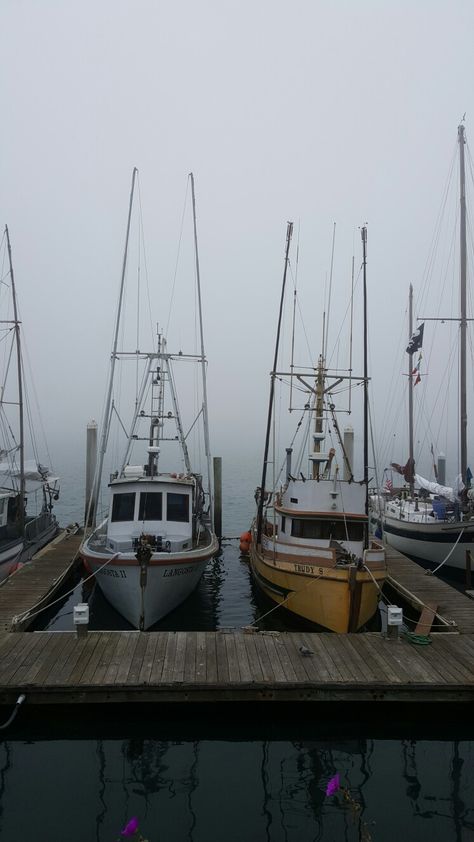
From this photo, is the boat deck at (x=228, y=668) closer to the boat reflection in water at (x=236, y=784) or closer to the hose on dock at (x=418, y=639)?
the hose on dock at (x=418, y=639)

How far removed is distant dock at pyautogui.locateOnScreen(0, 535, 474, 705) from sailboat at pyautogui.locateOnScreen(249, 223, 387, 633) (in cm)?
102

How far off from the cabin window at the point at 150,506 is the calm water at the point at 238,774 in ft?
21.3

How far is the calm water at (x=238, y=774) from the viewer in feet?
22.1

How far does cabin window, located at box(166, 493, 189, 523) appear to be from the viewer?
15.6 meters

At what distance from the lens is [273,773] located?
7812mm

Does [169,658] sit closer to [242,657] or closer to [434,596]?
[242,657]

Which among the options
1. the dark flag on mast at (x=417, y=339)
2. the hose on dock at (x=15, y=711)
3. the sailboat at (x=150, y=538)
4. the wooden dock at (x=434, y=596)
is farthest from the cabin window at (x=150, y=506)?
the dark flag on mast at (x=417, y=339)

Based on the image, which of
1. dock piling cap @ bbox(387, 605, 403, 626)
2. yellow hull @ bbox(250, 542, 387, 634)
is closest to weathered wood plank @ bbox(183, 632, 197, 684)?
yellow hull @ bbox(250, 542, 387, 634)

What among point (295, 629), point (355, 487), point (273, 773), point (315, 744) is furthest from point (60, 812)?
point (355, 487)

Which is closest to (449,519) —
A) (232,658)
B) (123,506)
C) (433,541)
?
(433,541)

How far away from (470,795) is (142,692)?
538 centimetres

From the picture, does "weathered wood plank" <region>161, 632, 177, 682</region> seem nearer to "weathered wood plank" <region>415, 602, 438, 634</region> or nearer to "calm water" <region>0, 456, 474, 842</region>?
"calm water" <region>0, 456, 474, 842</region>

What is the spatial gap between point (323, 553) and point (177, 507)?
4.94 m

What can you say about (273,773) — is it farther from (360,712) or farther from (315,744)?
(360,712)
